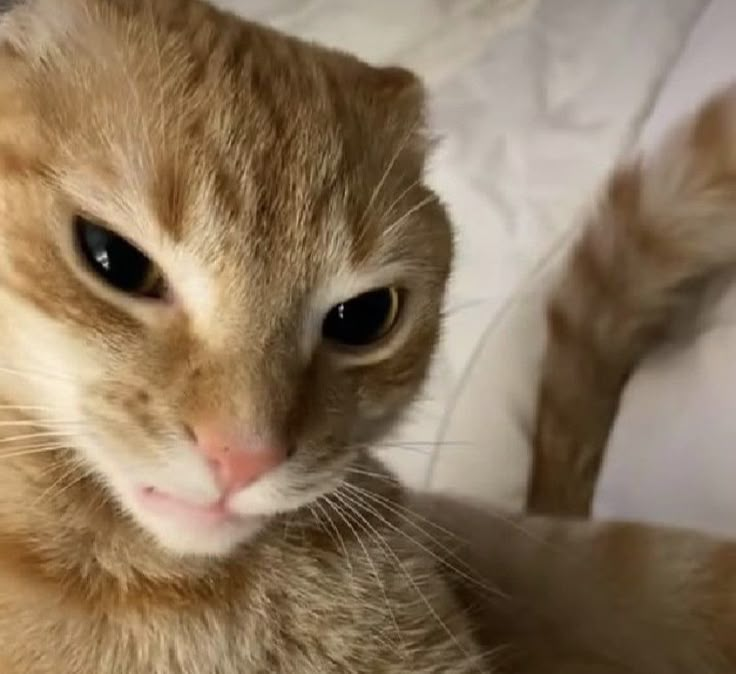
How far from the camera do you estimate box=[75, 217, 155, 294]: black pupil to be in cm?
72

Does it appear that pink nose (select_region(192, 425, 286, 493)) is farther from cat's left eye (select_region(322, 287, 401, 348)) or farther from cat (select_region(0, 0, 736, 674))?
cat's left eye (select_region(322, 287, 401, 348))

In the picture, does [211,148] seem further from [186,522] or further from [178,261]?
[186,522]

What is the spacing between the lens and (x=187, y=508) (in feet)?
2.36

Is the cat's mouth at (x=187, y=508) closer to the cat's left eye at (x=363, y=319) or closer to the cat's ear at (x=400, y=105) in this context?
the cat's left eye at (x=363, y=319)

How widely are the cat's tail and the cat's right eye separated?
0.68 m

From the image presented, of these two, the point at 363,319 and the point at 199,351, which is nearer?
the point at 199,351

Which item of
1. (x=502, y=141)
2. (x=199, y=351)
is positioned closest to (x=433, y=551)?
(x=199, y=351)

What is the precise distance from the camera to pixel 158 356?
0.71 m

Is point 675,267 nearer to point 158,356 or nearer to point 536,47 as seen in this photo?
point 536,47

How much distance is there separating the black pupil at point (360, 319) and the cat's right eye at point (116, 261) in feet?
0.38

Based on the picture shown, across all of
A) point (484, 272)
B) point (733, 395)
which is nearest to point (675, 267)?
point (733, 395)

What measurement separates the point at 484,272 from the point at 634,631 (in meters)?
0.50

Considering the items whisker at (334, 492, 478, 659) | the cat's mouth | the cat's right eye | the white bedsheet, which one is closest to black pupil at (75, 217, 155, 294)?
the cat's right eye

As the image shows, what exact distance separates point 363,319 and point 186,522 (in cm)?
18
